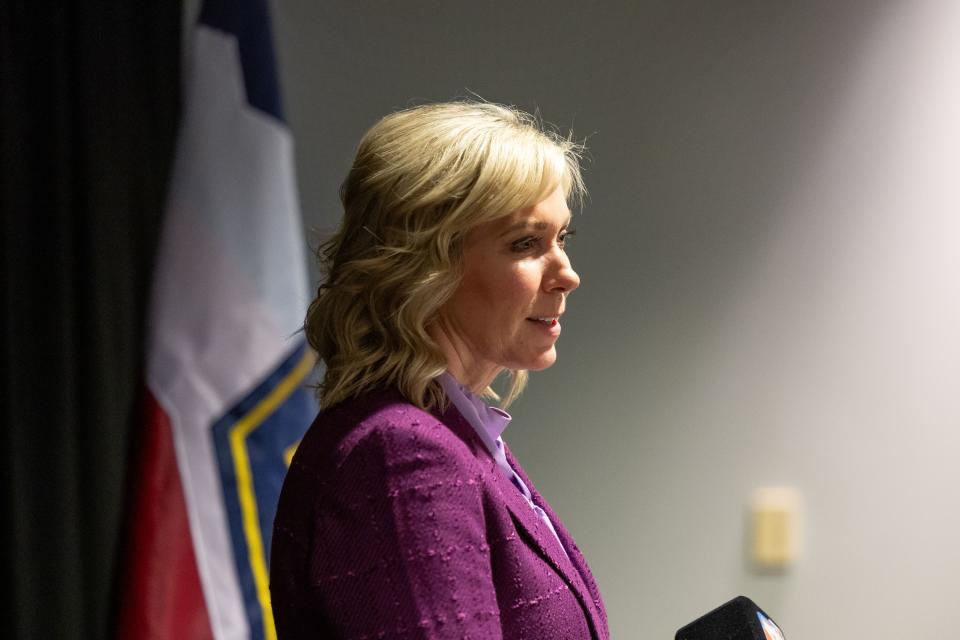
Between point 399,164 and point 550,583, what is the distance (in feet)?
1.32

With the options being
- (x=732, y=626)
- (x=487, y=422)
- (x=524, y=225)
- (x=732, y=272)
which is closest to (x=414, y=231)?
(x=524, y=225)

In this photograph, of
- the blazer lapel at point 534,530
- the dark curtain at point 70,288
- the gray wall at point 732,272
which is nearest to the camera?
the blazer lapel at point 534,530

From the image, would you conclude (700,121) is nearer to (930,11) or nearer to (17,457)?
(930,11)

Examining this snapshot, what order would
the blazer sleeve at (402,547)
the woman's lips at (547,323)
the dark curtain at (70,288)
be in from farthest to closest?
the dark curtain at (70,288) < the woman's lips at (547,323) < the blazer sleeve at (402,547)

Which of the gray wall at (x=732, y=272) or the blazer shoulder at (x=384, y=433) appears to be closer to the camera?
the blazer shoulder at (x=384, y=433)

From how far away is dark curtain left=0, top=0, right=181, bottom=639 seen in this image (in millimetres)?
1674

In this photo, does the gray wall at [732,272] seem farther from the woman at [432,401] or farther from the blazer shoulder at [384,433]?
the blazer shoulder at [384,433]

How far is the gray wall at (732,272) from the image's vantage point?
6.87ft

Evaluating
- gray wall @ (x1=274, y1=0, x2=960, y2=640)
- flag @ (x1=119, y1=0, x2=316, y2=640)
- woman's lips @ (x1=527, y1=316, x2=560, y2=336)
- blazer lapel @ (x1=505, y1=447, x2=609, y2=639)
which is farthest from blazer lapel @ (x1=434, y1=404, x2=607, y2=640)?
gray wall @ (x1=274, y1=0, x2=960, y2=640)

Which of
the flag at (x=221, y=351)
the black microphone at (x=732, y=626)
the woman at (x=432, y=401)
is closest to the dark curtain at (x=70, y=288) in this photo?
the flag at (x=221, y=351)

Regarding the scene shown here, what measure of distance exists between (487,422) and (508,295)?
130 mm

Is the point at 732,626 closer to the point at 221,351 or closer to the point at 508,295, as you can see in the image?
the point at 508,295

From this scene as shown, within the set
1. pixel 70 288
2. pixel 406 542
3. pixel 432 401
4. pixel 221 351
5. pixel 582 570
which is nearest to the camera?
pixel 406 542

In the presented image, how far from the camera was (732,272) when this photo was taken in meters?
2.14
